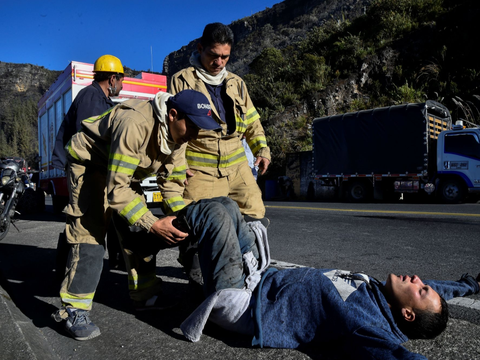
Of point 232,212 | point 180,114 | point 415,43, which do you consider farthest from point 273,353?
point 415,43

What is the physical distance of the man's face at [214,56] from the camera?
3.21 meters

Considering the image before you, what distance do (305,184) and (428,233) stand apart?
12996 mm

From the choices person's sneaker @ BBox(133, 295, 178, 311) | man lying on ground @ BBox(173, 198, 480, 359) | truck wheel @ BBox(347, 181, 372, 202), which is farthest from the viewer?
truck wheel @ BBox(347, 181, 372, 202)

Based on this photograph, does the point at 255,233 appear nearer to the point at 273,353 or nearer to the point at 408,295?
the point at 273,353

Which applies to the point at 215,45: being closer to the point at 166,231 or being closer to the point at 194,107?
the point at 194,107

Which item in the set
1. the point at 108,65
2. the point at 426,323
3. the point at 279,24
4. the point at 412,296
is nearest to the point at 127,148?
the point at 412,296

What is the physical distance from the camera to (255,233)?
8.82ft

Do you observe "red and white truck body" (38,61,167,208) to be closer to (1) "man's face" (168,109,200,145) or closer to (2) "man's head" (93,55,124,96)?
(2) "man's head" (93,55,124,96)

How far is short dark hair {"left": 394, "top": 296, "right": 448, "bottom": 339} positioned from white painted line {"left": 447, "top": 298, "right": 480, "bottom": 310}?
653 millimetres

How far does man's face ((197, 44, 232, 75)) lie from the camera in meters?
3.21

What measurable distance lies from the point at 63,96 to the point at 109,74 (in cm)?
556

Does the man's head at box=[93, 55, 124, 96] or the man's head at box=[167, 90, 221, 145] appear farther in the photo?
the man's head at box=[93, 55, 124, 96]

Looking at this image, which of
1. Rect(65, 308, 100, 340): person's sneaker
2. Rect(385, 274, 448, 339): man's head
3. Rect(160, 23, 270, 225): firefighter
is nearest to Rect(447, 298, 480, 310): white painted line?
Rect(385, 274, 448, 339): man's head

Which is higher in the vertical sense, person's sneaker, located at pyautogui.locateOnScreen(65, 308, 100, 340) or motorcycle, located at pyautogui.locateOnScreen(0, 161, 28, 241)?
motorcycle, located at pyautogui.locateOnScreen(0, 161, 28, 241)
